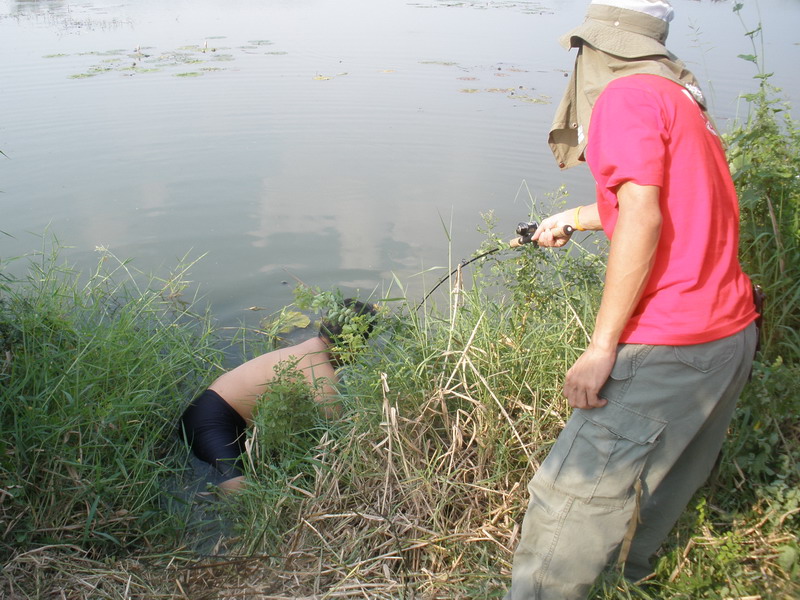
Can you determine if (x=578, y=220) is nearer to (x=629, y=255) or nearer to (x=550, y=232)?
(x=550, y=232)

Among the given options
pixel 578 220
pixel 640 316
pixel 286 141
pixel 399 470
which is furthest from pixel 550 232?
pixel 286 141

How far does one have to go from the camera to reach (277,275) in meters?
5.84

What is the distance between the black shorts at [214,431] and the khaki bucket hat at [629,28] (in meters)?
2.45

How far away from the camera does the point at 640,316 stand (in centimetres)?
189

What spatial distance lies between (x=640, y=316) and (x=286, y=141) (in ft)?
23.3

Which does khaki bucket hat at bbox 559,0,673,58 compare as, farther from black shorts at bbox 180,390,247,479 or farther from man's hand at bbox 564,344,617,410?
black shorts at bbox 180,390,247,479

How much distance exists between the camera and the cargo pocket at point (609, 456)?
1878 mm

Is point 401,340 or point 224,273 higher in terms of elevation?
point 401,340

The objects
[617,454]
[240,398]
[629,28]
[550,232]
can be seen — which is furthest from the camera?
[240,398]

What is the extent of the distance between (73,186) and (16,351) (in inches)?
174

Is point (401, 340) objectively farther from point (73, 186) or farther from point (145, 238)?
point (73, 186)

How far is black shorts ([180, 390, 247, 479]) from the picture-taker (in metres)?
3.44

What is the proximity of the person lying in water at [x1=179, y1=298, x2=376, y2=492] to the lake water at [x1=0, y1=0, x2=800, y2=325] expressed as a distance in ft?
2.93

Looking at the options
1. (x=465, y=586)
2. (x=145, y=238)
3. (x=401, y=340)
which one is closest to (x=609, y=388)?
(x=465, y=586)
